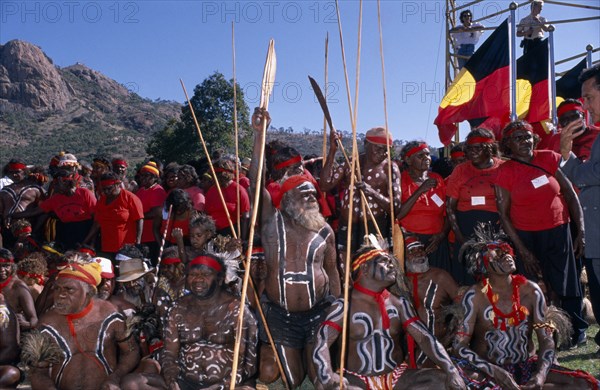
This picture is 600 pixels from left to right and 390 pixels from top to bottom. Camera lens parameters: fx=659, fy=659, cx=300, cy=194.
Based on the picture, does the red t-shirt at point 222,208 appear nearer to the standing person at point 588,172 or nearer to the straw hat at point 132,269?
the straw hat at point 132,269

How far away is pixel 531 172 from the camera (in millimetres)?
5750

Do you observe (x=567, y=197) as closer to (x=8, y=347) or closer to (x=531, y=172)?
(x=531, y=172)

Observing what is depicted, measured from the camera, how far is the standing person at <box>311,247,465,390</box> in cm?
425

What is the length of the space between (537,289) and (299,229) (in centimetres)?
180

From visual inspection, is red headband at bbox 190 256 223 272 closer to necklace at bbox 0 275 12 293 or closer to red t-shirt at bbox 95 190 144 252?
necklace at bbox 0 275 12 293

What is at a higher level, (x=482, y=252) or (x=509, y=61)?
(x=509, y=61)

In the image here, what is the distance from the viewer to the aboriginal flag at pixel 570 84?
419 inches

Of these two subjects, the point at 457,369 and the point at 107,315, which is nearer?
the point at 457,369

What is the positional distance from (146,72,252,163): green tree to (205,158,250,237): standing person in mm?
20891

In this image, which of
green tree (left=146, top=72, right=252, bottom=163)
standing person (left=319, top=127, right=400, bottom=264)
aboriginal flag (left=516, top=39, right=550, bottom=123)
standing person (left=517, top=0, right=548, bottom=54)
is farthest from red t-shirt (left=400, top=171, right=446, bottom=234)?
green tree (left=146, top=72, right=252, bottom=163)

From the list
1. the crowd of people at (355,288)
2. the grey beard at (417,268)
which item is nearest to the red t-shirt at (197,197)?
the crowd of people at (355,288)

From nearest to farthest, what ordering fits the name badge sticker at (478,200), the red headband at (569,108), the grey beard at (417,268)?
the grey beard at (417,268), the name badge sticker at (478,200), the red headband at (569,108)

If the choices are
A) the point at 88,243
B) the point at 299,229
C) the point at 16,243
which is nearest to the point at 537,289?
the point at 299,229

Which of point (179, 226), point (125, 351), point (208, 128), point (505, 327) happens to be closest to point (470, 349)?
point (505, 327)
